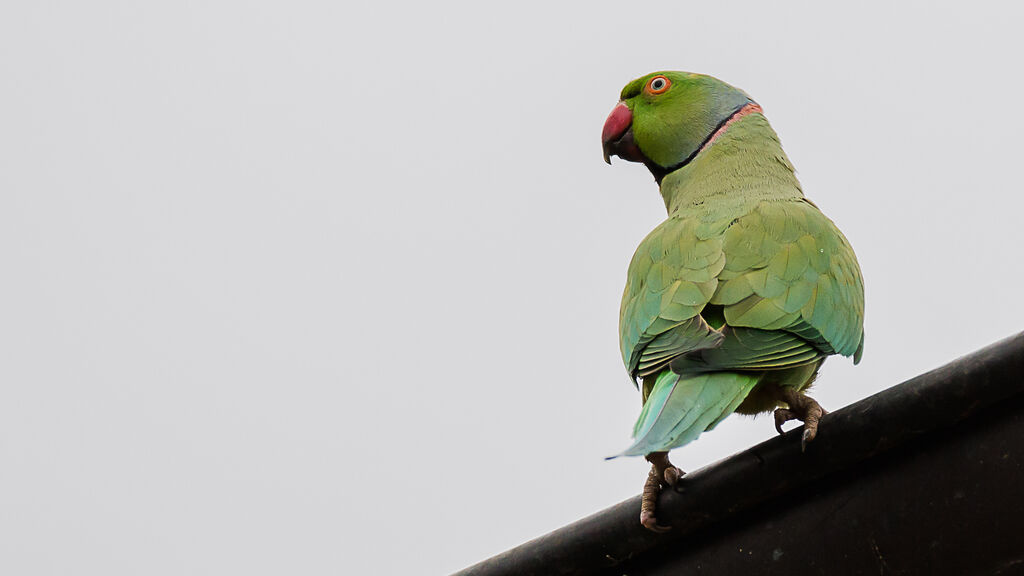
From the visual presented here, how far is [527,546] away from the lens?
2.04m

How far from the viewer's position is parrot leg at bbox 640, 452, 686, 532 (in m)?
1.90

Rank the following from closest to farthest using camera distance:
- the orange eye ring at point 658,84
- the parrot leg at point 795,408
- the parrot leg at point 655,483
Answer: the parrot leg at point 655,483
the parrot leg at point 795,408
the orange eye ring at point 658,84

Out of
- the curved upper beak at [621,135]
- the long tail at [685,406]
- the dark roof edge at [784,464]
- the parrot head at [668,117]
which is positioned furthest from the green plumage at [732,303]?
the curved upper beak at [621,135]

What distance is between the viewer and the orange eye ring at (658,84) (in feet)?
12.9

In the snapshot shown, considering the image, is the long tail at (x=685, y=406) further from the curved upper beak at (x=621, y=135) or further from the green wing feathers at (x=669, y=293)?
the curved upper beak at (x=621, y=135)

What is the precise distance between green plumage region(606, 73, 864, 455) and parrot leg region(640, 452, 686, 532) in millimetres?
92

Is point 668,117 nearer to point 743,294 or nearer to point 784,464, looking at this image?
point 743,294

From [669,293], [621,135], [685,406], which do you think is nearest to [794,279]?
[669,293]

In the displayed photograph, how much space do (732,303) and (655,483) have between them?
0.54 m

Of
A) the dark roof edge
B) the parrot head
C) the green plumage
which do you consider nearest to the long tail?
the green plumage

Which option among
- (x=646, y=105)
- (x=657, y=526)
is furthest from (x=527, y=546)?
(x=646, y=105)

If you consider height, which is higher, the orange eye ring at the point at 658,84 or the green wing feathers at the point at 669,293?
the orange eye ring at the point at 658,84

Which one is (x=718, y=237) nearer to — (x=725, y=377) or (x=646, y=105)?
(x=725, y=377)

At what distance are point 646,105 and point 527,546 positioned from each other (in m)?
2.33
